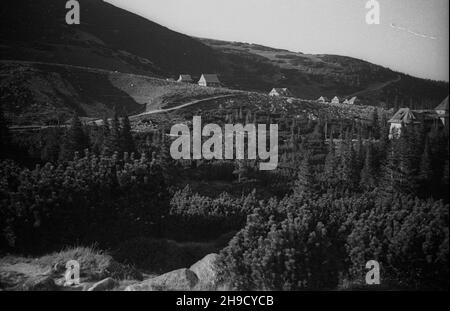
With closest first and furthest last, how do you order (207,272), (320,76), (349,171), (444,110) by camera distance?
(207,272)
(444,110)
(349,171)
(320,76)

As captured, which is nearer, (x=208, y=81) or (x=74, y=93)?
(x=74, y=93)

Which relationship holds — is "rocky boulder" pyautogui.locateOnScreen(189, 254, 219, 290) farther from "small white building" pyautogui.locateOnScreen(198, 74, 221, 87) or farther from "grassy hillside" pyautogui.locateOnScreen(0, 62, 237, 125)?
"small white building" pyautogui.locateOnScreen(198, 74, 221, 87)

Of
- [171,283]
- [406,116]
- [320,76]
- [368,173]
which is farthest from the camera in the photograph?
[320,76]

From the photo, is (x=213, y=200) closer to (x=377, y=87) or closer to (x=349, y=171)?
(x=349, y=171)

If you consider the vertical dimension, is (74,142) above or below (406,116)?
below

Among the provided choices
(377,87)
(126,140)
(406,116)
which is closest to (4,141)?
(126,140)

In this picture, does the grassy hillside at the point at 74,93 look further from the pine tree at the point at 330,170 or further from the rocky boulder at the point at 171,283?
the rocky boulder at the point at 171,283

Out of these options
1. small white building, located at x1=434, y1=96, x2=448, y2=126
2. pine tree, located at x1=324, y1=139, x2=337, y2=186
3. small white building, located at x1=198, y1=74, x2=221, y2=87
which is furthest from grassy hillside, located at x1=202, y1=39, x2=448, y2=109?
small white building, located at x1=434, y1=96, x2=448, y2=126

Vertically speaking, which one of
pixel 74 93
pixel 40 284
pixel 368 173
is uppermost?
pixel 74 93

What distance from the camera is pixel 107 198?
12602 mm

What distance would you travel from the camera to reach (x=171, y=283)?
31.9ft

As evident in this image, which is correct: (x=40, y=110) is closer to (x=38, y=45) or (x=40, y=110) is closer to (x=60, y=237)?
(x=38, y=45)

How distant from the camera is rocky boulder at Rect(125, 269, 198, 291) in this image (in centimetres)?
934
